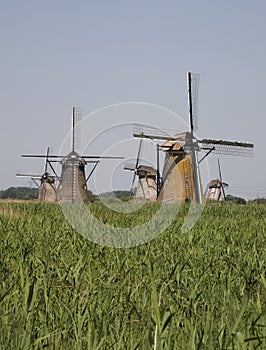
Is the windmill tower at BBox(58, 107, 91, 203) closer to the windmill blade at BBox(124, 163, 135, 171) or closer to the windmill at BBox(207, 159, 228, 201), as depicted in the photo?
the windmill blade at BBox(124, 163, 135, 171)

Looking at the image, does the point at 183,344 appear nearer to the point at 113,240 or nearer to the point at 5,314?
the point at 5,314

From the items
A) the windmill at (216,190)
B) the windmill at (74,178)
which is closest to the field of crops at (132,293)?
the windmill at (74,178)

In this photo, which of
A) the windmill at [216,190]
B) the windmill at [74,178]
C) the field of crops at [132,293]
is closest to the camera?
the field of crops at [132,293]

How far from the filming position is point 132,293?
3.93m

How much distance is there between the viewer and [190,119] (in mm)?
36125

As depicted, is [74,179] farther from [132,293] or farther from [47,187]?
[132,293]

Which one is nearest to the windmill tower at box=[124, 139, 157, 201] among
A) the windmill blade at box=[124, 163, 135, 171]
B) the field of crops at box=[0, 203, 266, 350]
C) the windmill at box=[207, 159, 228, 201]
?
the windmill blade at box=[124, 163, 135, 171]

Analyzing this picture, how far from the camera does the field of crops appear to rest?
2639 millimetres

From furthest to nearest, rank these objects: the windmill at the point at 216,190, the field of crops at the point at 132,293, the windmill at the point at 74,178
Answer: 1. the windmill at the point at 216,190
2. the windmill at the point at 74,178
3. the field of crops at the point at 132,293

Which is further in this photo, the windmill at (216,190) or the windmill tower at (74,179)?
the windmill at (216,190)

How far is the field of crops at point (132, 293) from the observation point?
8.66ft

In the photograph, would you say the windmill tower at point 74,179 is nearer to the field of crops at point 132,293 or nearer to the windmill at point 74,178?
the windmill at point 74,178

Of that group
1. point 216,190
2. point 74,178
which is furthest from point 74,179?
point 216,190

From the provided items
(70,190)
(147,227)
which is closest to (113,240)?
(147,227)
